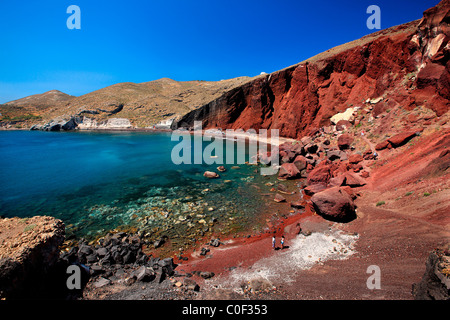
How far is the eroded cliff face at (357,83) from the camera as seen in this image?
18938mm

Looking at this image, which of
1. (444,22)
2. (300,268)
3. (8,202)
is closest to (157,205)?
(300,268)

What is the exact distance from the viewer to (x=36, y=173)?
25828 millimetres

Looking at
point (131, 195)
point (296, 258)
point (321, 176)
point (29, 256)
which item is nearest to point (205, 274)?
point (296, 258)

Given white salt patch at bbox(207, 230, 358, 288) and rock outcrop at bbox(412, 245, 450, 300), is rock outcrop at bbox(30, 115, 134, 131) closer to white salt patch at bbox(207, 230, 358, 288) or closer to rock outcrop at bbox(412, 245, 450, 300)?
white salt patch at bbox(207, 230, 358, 288)

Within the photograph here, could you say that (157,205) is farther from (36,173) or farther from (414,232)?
(36,173)

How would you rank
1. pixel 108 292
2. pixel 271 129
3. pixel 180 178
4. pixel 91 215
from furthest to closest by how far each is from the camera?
pixel 271 129
pixel 180 178
pixel 91 215
pixel 108 292

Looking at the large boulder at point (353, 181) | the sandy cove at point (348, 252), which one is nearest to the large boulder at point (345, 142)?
the large boulder at point (353, 181)

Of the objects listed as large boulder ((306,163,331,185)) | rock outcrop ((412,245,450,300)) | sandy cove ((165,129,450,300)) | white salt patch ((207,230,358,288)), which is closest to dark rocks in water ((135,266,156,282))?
sandy cove ((165,129,450,300))

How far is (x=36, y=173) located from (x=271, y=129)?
158ft

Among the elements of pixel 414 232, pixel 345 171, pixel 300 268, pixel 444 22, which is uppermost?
pixel 444 22

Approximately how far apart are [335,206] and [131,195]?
18563 millimetres

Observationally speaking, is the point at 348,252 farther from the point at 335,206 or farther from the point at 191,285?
the point at 191,285

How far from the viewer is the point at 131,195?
1873 centimetres

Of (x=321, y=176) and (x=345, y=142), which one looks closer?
(x=321, y=176)
